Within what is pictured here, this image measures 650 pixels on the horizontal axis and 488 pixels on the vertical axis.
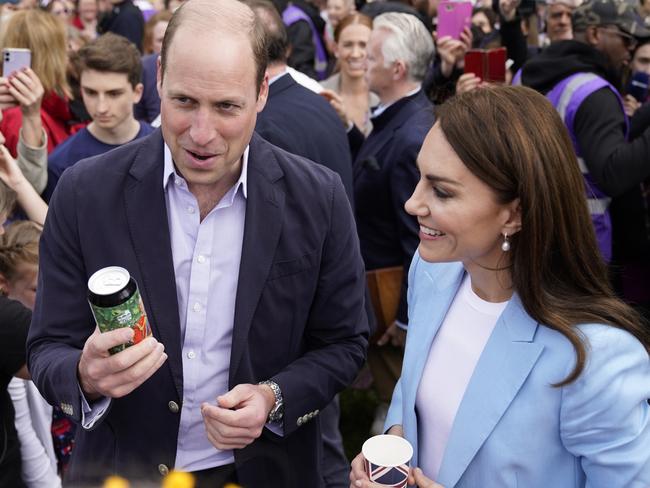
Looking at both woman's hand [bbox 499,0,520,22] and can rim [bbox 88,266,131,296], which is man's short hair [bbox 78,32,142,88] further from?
can rim [bbox 88,266,131,296]

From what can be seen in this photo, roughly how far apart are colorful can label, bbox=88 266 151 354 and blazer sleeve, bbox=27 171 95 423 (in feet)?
1.42

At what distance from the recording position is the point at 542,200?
176cm

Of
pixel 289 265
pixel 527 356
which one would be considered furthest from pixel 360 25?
pixel 527 356

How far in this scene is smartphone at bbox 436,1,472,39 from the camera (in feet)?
17.1

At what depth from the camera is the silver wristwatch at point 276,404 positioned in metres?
2.04

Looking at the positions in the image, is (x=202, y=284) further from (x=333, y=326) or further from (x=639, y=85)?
(x=639, y=85)

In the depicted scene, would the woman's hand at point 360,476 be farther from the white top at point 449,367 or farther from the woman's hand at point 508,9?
the woman's hand at point 508,9

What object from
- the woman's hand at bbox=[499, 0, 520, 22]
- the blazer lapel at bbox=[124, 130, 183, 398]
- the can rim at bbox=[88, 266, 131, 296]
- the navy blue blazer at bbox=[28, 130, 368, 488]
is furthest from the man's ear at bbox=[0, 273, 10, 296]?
the woman's hand at bbox=[499, 0, 520, 22]

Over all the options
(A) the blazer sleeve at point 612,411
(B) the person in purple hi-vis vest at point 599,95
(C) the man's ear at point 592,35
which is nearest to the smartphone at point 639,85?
(B) the person in purple hi-vis vest at point 599,95

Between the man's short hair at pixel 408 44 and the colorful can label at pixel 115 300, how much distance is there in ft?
9.63

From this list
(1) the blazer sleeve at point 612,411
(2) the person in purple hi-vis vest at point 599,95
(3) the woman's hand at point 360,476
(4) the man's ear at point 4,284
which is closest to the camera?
(1) the blazer sleeve at point 612,411

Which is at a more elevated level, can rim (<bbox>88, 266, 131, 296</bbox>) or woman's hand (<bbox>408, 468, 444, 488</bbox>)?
can rim (<bbox>88, 266, 131, 296</bbox>)

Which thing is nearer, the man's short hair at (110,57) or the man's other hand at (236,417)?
the man's other hand at (236,417)

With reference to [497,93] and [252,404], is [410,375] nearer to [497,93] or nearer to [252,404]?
[252,404]
